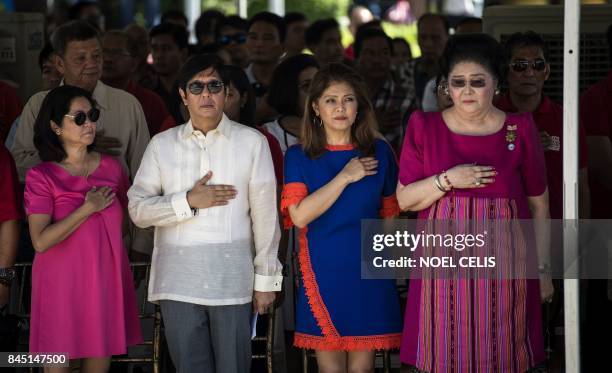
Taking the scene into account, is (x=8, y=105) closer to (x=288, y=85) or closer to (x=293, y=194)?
(x=288, y=85)

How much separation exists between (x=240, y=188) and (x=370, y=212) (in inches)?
23.1

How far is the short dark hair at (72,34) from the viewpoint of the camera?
6.40 metres

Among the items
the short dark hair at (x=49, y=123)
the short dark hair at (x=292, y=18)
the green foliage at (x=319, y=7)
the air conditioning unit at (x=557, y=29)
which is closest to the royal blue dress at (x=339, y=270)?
the short dark hair at (x=49, y=123)

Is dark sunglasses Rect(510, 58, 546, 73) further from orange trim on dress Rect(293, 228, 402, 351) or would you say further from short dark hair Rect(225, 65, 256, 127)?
orange trim on dress Rect(293, 228, 402, 351)

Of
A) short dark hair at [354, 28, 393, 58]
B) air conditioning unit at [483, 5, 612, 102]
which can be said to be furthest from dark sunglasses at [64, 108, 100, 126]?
short dark hair at [354, 28, 393, 58]

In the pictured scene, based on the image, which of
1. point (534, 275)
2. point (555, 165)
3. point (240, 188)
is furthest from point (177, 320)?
point (555, 165)

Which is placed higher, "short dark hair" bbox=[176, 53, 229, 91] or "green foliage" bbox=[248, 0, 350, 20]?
"green foliage" bbox=[248, 0, 350, 20]

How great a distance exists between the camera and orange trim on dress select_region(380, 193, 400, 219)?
203 inches

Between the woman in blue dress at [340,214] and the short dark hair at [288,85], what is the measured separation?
1.05 m

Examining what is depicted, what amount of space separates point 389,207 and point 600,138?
1720 mm

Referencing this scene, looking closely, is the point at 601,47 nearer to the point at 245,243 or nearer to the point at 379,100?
the point at 379,100

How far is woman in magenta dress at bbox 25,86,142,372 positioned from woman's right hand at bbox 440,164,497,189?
1.62m

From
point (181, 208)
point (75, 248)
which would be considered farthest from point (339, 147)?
point (75, 248)

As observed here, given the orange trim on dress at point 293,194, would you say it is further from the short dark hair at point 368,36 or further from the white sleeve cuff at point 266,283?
the short dark hair at point 368,36
